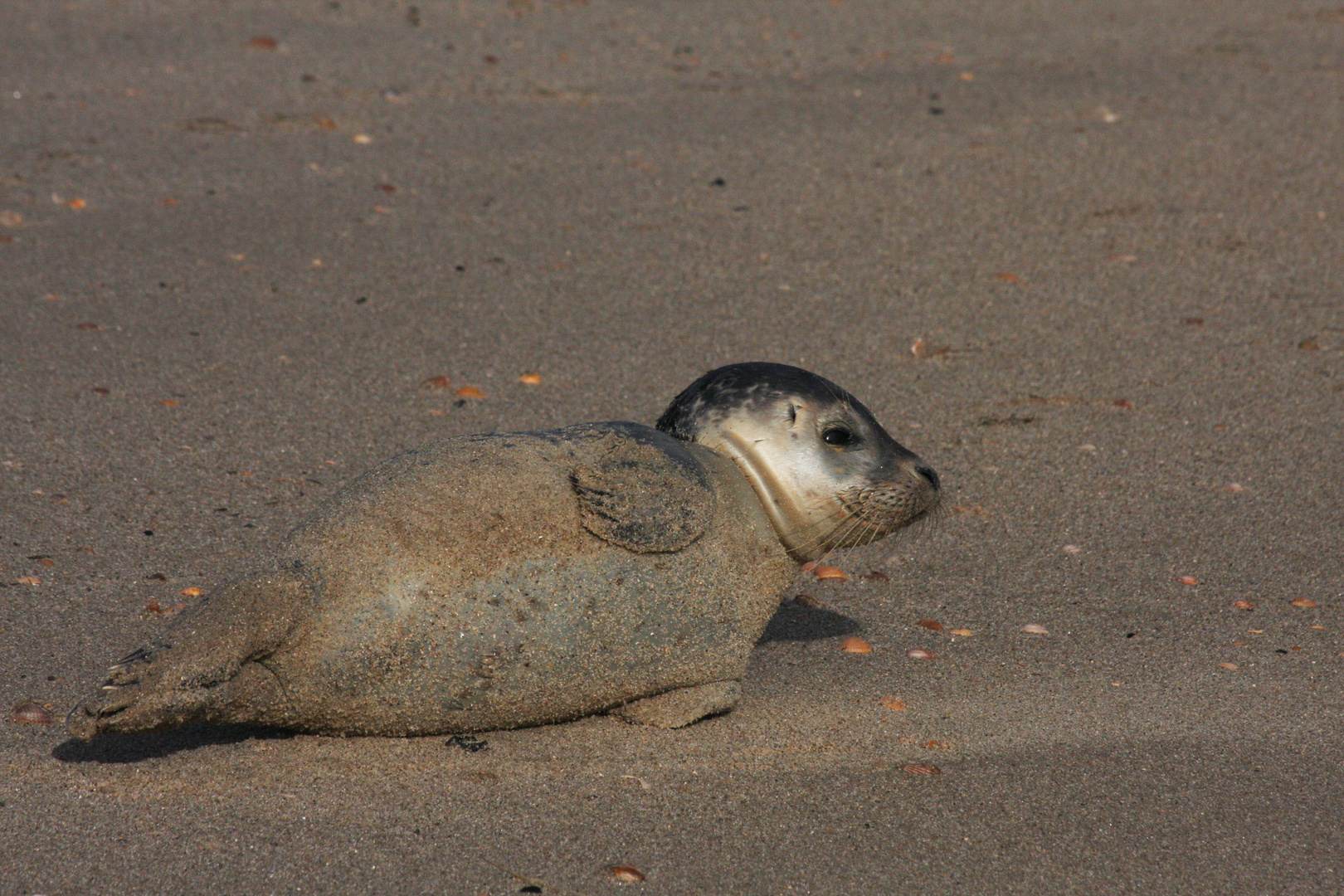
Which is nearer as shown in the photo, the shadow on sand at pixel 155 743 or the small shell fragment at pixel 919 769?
the shadow on sand at pixel 155 743

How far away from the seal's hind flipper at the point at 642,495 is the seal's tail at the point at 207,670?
2.13ft

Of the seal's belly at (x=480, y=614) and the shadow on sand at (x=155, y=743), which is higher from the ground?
the seal's belly at (x=480, y=614)

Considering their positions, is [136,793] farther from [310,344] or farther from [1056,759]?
[310,344]

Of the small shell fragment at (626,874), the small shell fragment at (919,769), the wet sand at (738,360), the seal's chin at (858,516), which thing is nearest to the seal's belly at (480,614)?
the wet sand at (738,360)

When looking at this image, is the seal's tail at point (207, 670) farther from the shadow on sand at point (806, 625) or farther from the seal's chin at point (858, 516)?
the shadow on sand at point (806, 625)

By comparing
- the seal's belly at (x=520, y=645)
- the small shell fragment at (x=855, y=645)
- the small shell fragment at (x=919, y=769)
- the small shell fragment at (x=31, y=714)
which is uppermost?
the seal's belly at (x=520, y=645)

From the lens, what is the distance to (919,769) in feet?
10.1

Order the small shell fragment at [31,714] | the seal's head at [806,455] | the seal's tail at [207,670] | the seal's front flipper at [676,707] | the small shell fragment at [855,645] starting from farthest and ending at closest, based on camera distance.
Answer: the small shell fragment at [855,645] → the seal's head at [806,455] → the seal's front flipper at [676,707] → the small shell fragment at [31,714] → the seal's tail at [207,670]

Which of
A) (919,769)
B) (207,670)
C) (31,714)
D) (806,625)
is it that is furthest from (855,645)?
(31,714)

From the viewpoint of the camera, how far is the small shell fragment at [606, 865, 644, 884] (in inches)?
103

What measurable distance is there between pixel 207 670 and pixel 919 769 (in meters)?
1.58

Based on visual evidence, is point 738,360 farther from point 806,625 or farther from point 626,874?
point 626,874

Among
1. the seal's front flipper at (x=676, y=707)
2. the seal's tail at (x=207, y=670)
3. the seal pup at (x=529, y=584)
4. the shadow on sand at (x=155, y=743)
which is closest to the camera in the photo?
the seal's tail at (x=207, y=670)

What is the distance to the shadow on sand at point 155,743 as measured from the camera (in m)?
2.88
